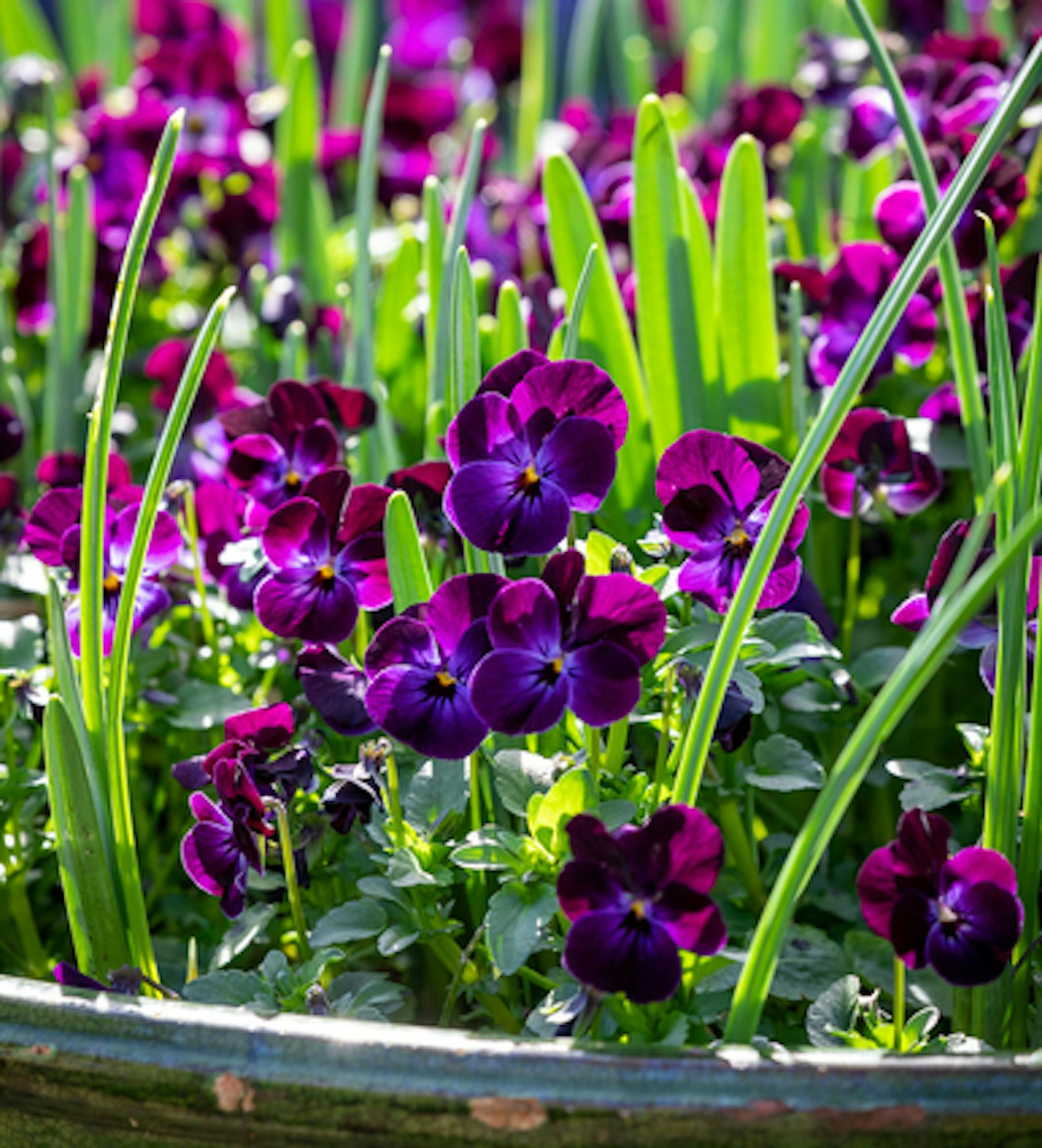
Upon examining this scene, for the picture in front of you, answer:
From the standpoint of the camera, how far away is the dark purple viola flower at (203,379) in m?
1.16

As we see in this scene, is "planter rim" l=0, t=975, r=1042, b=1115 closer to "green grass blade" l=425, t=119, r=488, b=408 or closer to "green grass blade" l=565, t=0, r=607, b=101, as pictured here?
"green grass blade" l=425, t=119, r=488, b=408

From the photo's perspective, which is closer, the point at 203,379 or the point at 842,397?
the point at 842,397

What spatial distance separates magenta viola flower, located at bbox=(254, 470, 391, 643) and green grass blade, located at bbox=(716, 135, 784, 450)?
295 mm

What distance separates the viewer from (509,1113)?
20.8 inches

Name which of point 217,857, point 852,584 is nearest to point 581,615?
point 217,857

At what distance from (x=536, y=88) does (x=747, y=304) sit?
0.96 m

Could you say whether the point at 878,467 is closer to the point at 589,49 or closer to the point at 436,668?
the point at 436,668

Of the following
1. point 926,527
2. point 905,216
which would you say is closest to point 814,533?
point 926,527

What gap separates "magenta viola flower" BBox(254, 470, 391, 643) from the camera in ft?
2.35

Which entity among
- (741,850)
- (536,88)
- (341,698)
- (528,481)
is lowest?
(741,850)

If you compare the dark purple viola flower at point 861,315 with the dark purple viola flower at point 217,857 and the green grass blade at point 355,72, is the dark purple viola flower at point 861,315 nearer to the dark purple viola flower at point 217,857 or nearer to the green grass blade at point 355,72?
the dark purple viola flower at point 217,857

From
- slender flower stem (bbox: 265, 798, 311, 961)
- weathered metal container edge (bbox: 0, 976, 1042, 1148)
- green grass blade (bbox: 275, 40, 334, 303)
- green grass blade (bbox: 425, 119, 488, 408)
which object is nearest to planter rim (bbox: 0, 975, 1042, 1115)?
weathered metal container edge (bbox: 0, 976, 1042, 1148)

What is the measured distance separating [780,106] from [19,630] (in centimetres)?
90

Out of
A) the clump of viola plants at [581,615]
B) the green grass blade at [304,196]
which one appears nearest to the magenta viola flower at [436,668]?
the clump of viola plants at [581,615]
